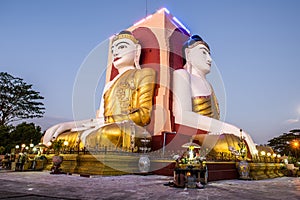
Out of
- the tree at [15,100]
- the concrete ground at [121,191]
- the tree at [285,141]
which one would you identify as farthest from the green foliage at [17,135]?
the tree at [285,141]

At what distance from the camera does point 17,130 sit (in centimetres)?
1866

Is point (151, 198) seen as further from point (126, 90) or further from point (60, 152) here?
point (126, 90)

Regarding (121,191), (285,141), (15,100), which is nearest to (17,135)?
(15,100)

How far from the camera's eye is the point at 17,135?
1850 cm

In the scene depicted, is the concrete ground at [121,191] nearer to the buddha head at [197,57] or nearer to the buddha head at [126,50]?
the buddha head at [126,50]

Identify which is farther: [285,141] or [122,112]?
[285,141]

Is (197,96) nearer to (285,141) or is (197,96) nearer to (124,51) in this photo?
(124,51)

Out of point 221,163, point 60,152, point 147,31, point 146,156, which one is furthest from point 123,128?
point 147,31

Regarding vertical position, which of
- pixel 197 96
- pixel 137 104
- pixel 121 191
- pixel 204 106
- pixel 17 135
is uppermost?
pixel 197 96

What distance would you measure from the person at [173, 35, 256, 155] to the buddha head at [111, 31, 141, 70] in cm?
240

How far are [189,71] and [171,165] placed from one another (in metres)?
7.38

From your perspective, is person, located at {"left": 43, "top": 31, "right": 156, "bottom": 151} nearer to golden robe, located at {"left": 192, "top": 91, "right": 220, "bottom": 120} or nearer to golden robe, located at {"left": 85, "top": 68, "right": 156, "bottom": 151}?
golden robe, located at {"left": 85, "top": 68, "right": 156, "bottom": 151}

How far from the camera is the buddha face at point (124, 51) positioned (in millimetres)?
Answer: 13805

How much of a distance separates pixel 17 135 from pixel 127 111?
35.3 feet
